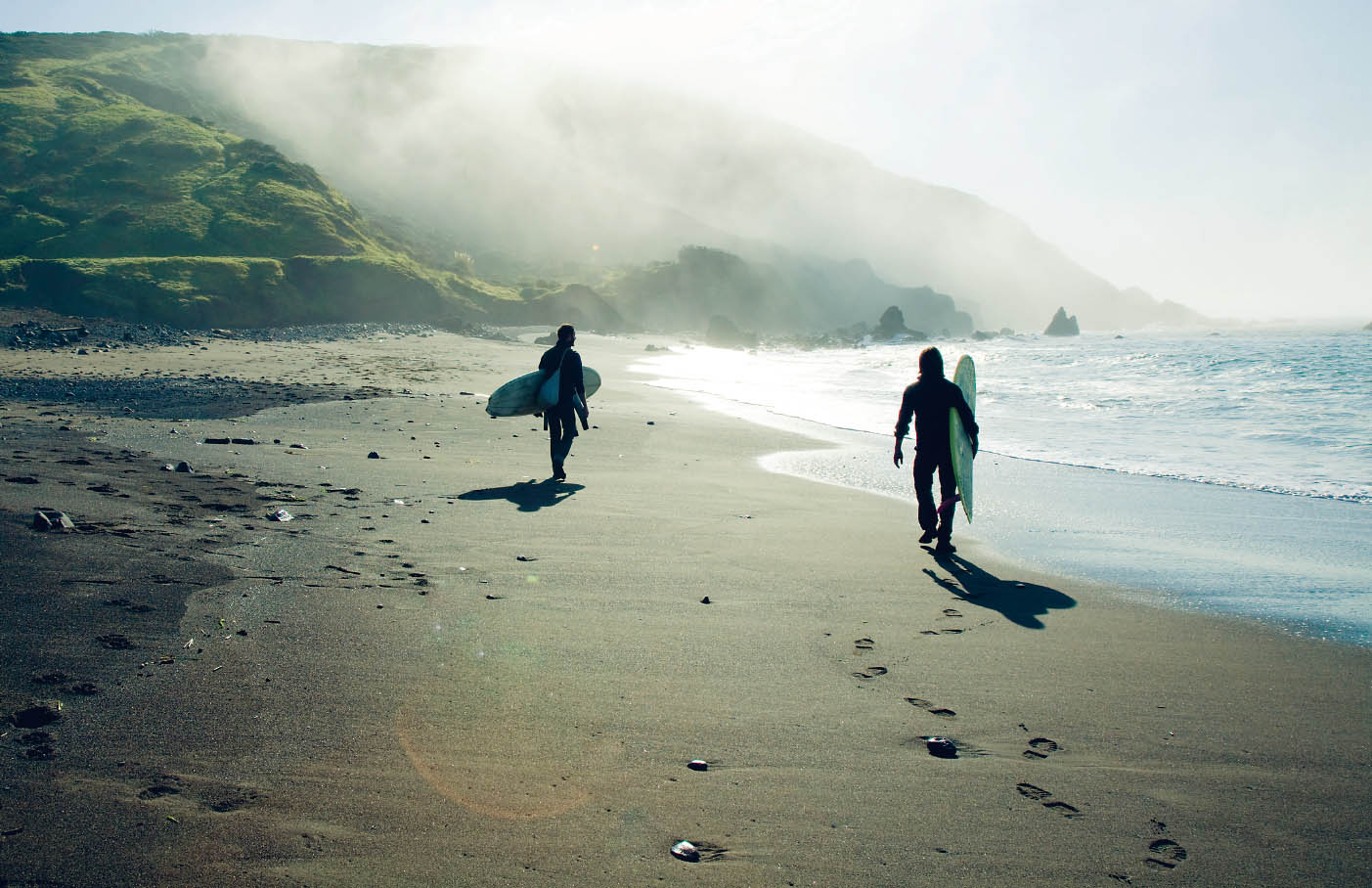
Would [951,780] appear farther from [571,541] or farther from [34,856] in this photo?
[571,541]

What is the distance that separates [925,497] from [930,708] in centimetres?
349

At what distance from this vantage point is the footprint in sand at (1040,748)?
293cm

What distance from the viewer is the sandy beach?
224 cm

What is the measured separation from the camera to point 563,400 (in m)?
8.84

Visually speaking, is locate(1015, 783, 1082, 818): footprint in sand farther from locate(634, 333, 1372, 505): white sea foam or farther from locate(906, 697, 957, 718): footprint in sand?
locate(634, 333, 1372, 505): white sea foam

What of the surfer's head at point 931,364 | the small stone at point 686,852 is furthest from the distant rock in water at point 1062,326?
the small stone at point 686,852

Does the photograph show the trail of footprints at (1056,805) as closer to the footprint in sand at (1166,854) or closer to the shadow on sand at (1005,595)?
the footprint in sand at (1166,854)

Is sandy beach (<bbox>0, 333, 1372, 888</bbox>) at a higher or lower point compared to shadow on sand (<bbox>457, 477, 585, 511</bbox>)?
lower

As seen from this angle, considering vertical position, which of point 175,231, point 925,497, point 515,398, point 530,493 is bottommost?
point 530,493

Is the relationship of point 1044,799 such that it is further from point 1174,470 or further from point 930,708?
point 1174,470

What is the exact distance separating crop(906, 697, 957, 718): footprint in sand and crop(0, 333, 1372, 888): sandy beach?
2 cm

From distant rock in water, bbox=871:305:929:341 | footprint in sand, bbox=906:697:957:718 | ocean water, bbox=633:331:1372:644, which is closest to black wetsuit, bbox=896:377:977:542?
ocean water, bbox=633:331:1372:644

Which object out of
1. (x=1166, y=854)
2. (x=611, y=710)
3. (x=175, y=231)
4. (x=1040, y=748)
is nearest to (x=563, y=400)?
(x=611, y=710)

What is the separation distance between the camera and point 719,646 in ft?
12.9
